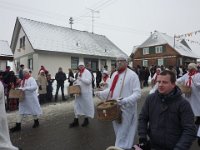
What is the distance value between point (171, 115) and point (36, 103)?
658 cm

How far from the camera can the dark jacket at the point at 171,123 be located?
3330 millimetres

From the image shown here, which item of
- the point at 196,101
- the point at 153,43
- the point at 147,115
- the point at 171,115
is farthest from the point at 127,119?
the point at 153,43

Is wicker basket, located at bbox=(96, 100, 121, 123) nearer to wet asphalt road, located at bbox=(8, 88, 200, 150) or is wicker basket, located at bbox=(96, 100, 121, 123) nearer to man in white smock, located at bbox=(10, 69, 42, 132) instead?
wet asphalt road, located at bbox=(8, 88, 200, 150)

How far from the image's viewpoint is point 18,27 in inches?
1273

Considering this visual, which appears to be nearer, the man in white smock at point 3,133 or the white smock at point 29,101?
the man in white smock at point 3,133

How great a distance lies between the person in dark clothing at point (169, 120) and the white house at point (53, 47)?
24983 millimetres

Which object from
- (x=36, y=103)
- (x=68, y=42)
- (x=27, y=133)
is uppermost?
(x=68, y=42)

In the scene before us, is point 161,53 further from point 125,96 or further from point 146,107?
point 146,107

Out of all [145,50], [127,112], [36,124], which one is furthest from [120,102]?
[145,50]

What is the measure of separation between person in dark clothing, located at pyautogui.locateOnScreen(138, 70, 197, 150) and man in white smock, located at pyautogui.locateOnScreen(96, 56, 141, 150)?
1522mm

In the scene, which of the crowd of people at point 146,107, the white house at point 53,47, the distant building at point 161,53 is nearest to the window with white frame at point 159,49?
the distant building at point 161,53

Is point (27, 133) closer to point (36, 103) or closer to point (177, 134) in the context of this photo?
point (36, 103)

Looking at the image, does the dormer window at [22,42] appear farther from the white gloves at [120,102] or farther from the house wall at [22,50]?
the white gloves at [120,102]

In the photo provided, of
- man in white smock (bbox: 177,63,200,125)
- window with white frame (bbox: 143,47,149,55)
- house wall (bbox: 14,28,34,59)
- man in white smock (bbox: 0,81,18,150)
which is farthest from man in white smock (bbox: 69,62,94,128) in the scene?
window with white frame (bbox: 143,47,149,55)
